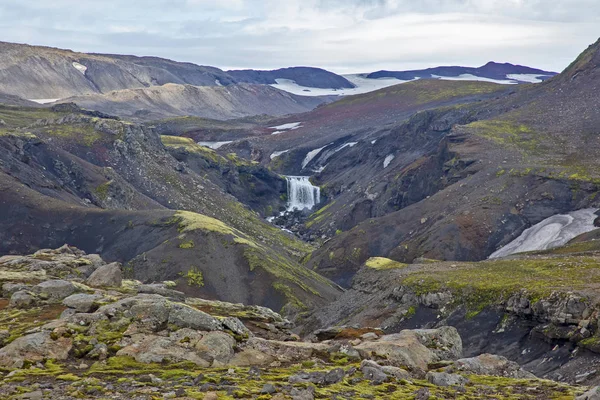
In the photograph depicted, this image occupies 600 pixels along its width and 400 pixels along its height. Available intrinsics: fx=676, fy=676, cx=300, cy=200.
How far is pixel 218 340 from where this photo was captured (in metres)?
29.5

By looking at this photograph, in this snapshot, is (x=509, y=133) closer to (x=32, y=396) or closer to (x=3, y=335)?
(x=3, y=335)

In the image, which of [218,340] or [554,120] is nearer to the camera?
[218,340]

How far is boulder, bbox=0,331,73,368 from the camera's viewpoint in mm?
26938

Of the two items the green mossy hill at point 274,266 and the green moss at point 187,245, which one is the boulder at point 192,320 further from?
the green moss at point 187,245

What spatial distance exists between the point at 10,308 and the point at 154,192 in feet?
302

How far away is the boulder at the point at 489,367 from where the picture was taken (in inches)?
1219

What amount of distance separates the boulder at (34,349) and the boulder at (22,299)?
6.96 m

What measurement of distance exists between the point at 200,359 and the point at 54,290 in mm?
12444

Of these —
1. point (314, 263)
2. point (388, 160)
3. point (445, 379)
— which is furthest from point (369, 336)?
point (388, 160)

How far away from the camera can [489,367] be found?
103ft

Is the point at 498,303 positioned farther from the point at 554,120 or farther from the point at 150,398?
the point at 554,120

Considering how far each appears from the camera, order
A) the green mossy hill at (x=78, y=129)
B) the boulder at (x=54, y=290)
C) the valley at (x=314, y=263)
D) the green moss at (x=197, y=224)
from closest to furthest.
→ the valley at (x=314, y=263) → the boulder at (x=54, y=290) → the green moss at (x=197, y=224) → the green mossy hill at (x=78, y=129)

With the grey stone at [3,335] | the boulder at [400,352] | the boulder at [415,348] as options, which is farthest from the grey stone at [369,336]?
the grey stone at [3,335]

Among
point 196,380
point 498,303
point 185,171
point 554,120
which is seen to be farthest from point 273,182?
point 196,380
